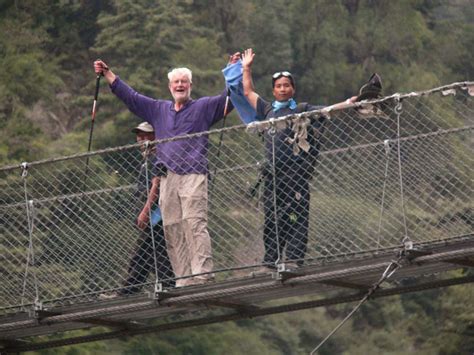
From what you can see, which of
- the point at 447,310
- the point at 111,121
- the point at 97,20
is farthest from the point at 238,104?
the point at 97,20

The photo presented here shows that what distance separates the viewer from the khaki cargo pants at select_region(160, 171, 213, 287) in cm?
1617

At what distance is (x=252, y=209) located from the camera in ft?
54.2

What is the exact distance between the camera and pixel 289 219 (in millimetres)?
15805

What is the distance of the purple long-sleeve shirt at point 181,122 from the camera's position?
16312 mm

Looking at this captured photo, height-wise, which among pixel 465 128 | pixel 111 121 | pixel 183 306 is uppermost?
pixel 111 121

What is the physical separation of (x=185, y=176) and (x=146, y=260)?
806 mm

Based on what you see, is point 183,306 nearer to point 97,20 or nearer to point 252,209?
point 252,209

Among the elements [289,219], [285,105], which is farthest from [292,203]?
[285,105]

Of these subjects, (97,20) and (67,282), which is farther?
(97,20)

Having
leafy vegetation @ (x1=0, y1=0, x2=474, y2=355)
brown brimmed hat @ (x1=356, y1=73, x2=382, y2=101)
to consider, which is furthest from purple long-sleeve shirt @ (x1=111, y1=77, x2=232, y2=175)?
leafy vegetation @ (x1=0, y1=0, x2=474, y2=355)

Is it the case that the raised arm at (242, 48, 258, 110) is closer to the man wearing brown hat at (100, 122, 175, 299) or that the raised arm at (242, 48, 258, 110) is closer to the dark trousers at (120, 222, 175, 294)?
the man wearing brown hat at (100, 122, 175, 299)

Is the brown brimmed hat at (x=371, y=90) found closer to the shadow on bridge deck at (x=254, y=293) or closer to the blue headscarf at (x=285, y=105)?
the blue headscarf at (x=285, y=105)

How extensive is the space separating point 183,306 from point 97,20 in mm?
40044

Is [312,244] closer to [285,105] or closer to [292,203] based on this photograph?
[292,203]
